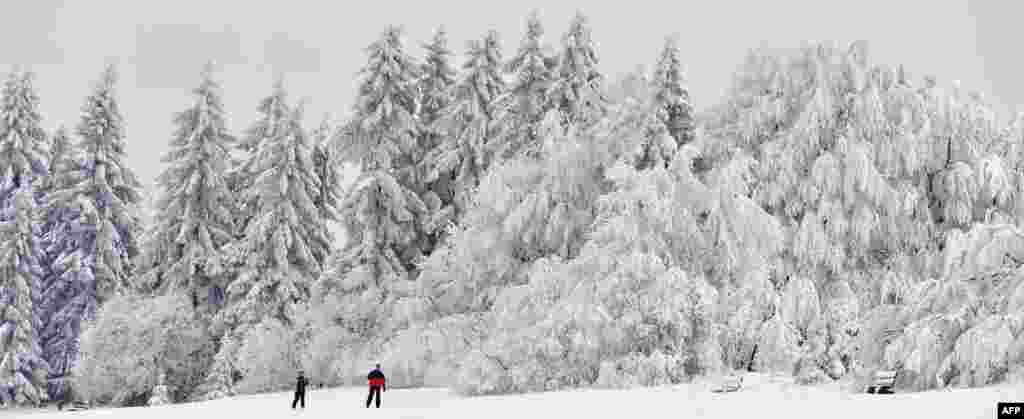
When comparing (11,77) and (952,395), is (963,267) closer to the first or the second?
(952,395)

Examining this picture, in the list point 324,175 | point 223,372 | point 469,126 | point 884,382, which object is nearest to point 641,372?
point 884,382

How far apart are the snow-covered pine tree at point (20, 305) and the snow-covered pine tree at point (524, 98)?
19592 millimetres

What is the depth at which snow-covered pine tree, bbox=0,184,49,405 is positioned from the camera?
1441 inches

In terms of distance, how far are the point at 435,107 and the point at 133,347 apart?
14.2 metres

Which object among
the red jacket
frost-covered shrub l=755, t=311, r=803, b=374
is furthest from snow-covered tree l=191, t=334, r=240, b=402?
frost-covered shrub l=755, t=311, r=803, b=374

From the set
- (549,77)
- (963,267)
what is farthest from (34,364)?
(963,267)

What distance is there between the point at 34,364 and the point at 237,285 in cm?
979

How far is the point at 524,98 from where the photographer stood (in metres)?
32.4

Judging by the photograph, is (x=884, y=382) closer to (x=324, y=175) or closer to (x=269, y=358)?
(x=269, y=358)

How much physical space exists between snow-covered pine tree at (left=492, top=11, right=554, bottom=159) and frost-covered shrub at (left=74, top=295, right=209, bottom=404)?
13.9 meters

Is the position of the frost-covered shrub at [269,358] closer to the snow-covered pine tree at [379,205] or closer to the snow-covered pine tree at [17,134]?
the snow-covered pine tree at [379,205]

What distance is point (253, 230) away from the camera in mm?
35125

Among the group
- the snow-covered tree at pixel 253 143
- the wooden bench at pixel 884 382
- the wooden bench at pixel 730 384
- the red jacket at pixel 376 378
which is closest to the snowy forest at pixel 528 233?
the snow-covered tree at pixel 253 143

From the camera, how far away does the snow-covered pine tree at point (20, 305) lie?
36.6m
